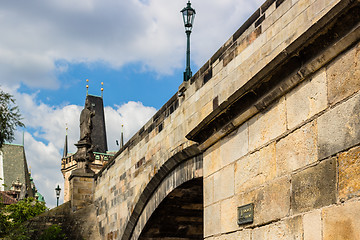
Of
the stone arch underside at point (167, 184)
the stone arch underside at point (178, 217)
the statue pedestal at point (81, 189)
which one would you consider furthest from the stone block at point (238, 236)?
the statue pedestal at point (81, 189)

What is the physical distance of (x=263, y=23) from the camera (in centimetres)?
664

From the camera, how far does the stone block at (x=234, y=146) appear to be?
4.93 meters

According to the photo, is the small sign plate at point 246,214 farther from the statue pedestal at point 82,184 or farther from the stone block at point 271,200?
the statue pedestal at point 82,184

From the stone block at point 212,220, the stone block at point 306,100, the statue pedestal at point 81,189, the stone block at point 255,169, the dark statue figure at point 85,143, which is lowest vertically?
the stone block at point 212,220

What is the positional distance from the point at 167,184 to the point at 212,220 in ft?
16.1

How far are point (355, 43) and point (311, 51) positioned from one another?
478 millimetres

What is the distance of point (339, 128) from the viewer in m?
3.60

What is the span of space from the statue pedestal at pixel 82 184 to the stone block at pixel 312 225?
505 inches

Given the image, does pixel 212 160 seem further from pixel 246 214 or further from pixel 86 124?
pixel 86 124

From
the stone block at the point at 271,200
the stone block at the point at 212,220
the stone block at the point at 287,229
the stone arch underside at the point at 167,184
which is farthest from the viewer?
the stone arch underside at the point at 167,184

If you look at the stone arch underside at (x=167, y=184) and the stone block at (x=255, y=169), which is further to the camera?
the stone arch underside at (x=167, y=184)

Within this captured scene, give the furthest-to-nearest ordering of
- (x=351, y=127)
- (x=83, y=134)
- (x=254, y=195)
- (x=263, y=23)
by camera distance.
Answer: (x=83, y=134) < (x=263, y=23) < (x=254, y=195) < (x=351, y=127)

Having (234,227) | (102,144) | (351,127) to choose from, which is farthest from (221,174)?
(102,144)

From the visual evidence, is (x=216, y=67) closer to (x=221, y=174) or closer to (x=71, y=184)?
(x=221, y=174)
